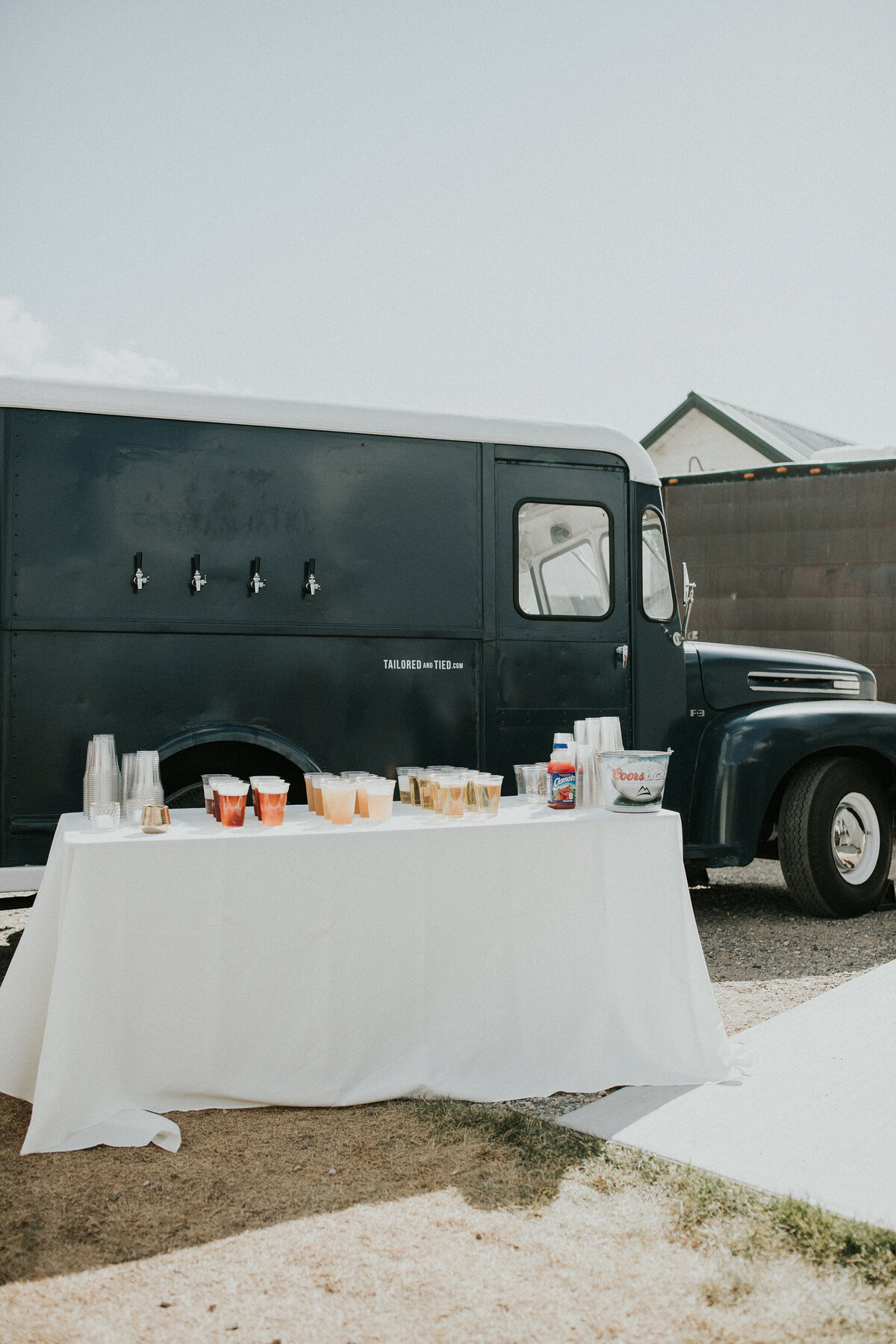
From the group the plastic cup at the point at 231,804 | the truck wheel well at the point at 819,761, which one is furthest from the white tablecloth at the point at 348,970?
the truck wheel well at the point at 819,761

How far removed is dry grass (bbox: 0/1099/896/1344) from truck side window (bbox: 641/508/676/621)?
317cm

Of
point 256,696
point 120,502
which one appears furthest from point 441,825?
point 120,502

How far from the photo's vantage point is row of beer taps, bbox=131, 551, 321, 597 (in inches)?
182

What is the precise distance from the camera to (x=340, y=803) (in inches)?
135

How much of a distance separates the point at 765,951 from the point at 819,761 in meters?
1.23

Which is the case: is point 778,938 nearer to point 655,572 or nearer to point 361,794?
point 655,572

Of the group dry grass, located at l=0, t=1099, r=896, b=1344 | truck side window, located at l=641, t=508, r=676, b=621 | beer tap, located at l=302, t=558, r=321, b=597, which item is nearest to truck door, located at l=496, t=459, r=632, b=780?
truck side window, located at l=641, t=508, r=676, b=621

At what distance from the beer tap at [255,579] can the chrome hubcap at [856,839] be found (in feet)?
11.7

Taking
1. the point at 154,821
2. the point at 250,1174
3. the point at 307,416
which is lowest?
the point at 250,1174

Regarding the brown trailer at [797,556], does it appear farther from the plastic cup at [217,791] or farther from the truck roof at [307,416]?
the plastic cup at [217,791]

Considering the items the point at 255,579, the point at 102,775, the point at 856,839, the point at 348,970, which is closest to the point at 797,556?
the point at 856,839

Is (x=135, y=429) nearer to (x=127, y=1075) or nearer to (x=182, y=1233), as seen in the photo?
(x=127, y=1075)

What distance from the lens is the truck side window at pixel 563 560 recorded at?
533 centimetres

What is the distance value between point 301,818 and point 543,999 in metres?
1.02
